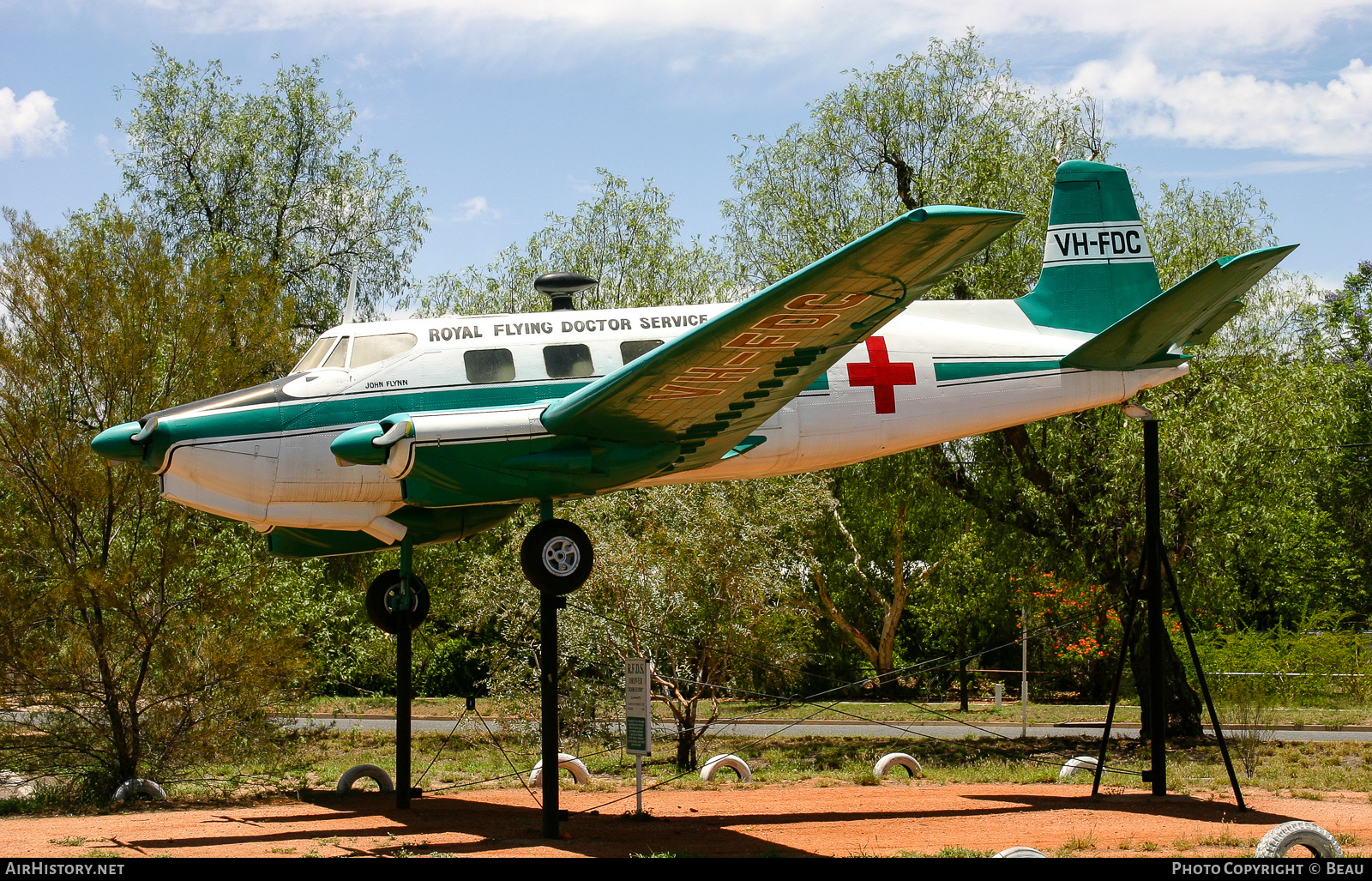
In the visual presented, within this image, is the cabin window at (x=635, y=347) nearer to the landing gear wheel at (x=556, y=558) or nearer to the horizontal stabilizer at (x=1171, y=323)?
the landing gear wheel at (x=556, y=558)

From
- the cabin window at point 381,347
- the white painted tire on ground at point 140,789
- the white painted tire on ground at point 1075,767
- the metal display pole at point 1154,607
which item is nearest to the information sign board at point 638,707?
the cabin window at point 381,347

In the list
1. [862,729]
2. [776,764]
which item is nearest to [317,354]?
[776,764]

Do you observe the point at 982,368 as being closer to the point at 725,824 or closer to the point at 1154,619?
the point at 1154,619

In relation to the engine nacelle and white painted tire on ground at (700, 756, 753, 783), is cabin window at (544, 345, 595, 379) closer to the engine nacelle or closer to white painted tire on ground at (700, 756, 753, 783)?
the engine nacelle

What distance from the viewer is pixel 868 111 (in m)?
24.3

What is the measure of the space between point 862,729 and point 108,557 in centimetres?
1807

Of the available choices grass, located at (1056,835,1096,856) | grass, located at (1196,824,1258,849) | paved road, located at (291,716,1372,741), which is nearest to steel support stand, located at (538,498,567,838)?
grass, located at (1056,835,1096,856)

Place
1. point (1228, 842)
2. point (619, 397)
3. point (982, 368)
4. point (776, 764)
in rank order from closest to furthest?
point (619, 397), point (1228, 842), point (982, 368), point (776, 764)

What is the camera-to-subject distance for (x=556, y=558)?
11547 millimetres

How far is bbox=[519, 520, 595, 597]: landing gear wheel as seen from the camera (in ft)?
37.6

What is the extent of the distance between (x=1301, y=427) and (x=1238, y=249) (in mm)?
3775

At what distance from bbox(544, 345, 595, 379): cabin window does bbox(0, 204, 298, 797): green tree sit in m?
7.32
